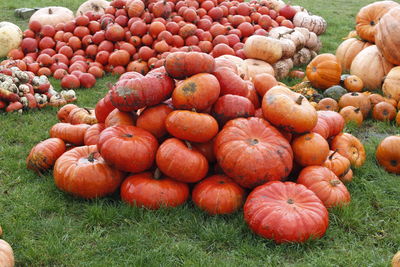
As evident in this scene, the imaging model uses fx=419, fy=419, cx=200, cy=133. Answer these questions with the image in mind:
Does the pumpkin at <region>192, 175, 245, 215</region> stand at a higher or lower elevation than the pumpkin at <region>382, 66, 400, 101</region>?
lower

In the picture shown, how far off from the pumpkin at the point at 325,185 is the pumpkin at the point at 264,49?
393 centimetres

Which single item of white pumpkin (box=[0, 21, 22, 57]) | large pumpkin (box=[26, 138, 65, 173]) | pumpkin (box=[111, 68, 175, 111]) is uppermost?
pumpkin (box=[111, 68, 175, 111])

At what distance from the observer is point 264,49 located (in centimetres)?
739

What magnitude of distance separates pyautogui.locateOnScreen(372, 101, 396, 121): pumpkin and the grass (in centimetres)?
165

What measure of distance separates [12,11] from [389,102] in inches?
497

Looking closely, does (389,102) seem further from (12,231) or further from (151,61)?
(12,231)

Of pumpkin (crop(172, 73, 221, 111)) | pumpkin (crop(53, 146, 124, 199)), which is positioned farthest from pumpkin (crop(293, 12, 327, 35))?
pumpkin (crop(53, 146, 124, 199))

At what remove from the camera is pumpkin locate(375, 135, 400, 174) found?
175 inches

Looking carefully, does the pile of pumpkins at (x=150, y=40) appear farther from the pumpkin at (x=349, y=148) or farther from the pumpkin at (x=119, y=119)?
the pumpkin at (x=119, y=119)

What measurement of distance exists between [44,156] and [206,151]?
1.69 m

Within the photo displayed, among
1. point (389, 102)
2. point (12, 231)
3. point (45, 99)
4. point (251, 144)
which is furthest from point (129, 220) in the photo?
point (389, 102)

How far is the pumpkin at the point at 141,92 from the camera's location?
12.5 feet

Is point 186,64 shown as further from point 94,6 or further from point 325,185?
point 94,6

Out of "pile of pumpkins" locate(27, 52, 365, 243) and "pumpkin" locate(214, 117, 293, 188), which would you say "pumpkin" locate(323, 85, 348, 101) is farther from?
"pumpkin" locate(214, 117, 293, 188)
